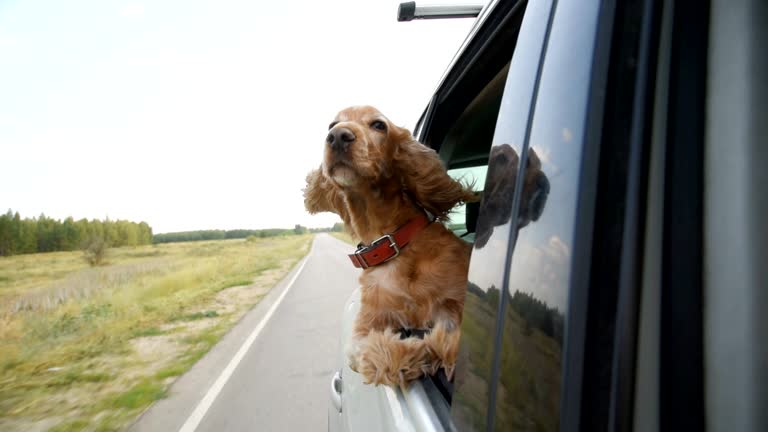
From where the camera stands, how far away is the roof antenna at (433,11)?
190 cm

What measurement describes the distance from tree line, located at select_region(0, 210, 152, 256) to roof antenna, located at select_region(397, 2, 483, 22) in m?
36.0

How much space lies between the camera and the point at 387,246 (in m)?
1.67

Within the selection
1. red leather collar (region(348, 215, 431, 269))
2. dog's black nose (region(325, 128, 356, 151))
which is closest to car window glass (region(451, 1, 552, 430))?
red leather collar (region(348, 215, 431, 269))

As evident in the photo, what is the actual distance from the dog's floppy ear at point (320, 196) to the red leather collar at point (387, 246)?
2.05ft

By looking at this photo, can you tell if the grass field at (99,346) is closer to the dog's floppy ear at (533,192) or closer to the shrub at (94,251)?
the dog's floppy ear at (533,192)

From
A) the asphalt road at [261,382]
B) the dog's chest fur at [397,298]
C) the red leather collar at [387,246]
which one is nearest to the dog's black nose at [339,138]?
the red leather collar at [387,246]

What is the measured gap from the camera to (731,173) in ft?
1.37

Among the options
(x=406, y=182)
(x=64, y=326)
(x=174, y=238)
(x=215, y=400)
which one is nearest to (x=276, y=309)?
(x=64, y=326)

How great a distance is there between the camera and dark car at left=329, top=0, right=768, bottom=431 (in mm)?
412

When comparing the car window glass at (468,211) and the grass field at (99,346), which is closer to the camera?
the car window glass at (468,211)

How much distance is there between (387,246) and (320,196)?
0.89 metres

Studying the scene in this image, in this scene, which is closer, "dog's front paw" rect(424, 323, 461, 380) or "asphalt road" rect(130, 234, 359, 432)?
"dog's front paw" rect(424, 323, 461, 380)

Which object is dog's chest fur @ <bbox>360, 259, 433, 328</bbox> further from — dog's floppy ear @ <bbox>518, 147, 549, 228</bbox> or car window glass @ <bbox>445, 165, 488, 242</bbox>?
dog's floppy ear @ <bbox>518, 147, 549, 228</bbox>

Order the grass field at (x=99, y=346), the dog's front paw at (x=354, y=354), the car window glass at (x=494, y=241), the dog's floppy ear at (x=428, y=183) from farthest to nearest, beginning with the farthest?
the grass field at (x=99, y=346)
the dog's floppy ear at (x=428, y=183)
the dog's front paw at (x=354, y=354)
the car window glass at (x=494, y=241)
